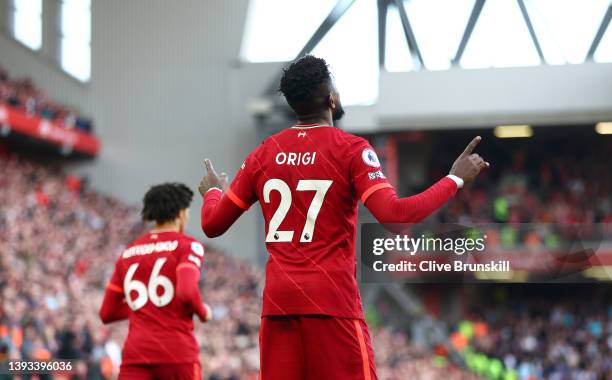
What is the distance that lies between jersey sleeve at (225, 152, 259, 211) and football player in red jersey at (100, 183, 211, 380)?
1.39 m

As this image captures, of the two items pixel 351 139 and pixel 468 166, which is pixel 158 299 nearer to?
pixel 351 139

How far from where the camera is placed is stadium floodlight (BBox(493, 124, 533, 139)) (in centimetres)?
2203

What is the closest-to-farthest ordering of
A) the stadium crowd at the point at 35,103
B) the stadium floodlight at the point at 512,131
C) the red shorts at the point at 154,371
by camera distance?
the red shorts at the point at 154,371 → the stadium floodlight at the point at 512,131 → the stadium crowd at the point at 35,103

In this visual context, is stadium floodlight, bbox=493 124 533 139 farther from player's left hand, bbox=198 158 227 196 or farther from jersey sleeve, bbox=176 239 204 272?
player's left hand, bbox=198 158 227 196

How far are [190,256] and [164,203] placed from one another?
49 cm

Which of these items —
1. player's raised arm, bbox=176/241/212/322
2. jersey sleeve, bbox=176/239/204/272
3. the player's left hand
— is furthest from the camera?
jersey sleeve, bbox=176/239/204/272

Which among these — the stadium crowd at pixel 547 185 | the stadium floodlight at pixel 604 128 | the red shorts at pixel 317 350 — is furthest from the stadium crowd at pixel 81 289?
the stadium floodlight at pixel 604 128

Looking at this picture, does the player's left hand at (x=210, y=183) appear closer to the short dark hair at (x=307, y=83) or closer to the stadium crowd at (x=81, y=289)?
the short dark hair at (x=307, y=83)

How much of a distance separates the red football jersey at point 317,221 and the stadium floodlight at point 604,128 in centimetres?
1854

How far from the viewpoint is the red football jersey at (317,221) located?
3902 millimetres

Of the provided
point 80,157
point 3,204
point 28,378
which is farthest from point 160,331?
point 80,157

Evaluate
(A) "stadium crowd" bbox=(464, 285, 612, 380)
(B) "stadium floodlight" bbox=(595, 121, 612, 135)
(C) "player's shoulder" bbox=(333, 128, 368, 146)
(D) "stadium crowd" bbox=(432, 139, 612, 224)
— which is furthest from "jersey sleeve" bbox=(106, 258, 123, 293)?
(D) "stadium crowd" bbox=(432, 139, 612, 224)

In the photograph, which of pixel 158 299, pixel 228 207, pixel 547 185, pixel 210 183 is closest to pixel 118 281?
pixel 158 299

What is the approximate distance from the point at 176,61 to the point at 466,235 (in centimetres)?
2679
